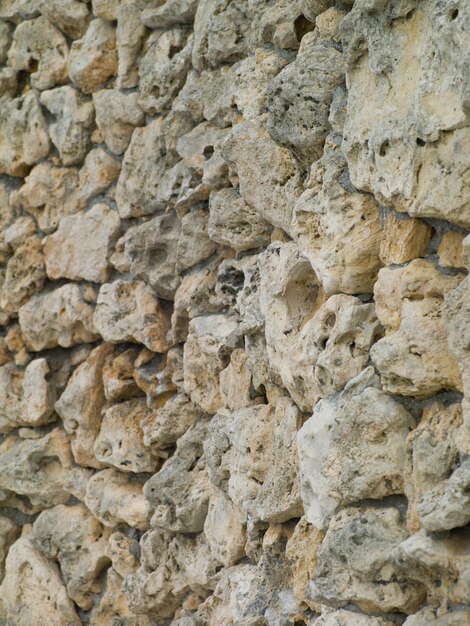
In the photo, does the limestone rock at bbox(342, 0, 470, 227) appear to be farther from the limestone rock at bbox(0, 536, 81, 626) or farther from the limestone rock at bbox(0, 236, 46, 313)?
the limestone rock at bbox(0, 536, 81, 626)

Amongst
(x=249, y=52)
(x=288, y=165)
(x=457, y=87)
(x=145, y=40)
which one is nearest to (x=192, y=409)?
(x=288, y=165)

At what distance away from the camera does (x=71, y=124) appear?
106 inches

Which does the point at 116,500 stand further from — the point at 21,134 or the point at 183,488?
the point at 21,134

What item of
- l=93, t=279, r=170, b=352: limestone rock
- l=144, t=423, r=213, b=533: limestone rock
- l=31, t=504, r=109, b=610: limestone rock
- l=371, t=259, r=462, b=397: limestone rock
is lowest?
l=31, t=504, r=109, b=610: limestone rock

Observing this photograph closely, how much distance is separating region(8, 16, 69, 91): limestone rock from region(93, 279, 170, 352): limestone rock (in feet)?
2.32

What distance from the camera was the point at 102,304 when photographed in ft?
8.32

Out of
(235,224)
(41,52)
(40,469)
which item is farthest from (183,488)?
(41,52)

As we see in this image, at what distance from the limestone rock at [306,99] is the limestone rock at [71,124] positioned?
1.09m

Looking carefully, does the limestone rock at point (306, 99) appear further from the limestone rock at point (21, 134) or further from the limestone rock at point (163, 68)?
the limestone rock at point (21, 134)

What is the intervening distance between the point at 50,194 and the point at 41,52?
1.42ft

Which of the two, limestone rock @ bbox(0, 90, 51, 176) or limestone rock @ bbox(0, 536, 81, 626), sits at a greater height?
limestone rock @ bbox(0, 90, 51, 176)

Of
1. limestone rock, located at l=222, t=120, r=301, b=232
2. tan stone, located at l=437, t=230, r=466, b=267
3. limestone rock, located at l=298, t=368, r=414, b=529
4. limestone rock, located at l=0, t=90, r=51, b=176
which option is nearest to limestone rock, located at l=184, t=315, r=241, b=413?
limestone rock, located at l=222, t=120, r=301, b=232

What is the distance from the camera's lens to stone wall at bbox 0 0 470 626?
4.34ft

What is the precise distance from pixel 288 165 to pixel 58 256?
1.09 metres
